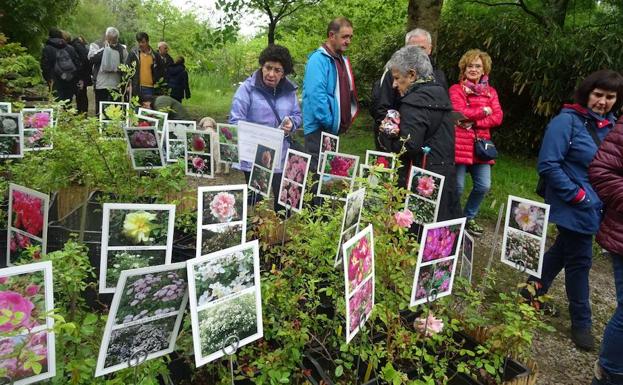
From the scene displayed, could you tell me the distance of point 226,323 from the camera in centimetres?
150

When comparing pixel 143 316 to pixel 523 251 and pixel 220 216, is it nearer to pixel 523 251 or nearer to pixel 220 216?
pixel 220 216

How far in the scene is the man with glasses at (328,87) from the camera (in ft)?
12.3

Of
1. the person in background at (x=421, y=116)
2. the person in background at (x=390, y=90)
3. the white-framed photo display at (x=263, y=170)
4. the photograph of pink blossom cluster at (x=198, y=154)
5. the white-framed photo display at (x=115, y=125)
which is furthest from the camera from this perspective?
the person in background at (x=390, y=90)

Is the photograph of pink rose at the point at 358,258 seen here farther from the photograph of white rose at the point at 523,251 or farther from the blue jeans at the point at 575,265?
the blue jeans at the point at 575,265

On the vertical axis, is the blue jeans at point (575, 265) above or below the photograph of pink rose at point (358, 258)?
below

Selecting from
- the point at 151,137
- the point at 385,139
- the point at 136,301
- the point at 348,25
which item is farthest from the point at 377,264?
the point at 348,25

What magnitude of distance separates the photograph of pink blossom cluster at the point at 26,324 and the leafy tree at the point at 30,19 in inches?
371

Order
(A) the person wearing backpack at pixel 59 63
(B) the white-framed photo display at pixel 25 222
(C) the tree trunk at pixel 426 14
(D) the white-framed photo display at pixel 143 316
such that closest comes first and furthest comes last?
(D) the white-framed photo display at pixel 143 316 → (B) the white-framed photo display at pixel 25 222 → (C) the tree trunk at pixel 426 14 → (A) the person wearing backpack at pixel 59 63

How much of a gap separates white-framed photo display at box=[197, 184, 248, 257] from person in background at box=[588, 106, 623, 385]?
1623mm

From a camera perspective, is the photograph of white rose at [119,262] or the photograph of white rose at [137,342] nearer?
the photograph of white rose at [137,342]

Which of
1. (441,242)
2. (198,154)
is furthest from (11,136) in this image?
(441,242)

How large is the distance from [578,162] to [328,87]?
6.20ft

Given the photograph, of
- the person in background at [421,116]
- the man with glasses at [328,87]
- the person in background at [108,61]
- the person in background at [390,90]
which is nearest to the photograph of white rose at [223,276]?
the person in background at [421,116]

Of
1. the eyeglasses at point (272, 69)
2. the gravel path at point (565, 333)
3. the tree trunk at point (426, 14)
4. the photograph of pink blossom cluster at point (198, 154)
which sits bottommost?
the gravel path at point (565, 333)
